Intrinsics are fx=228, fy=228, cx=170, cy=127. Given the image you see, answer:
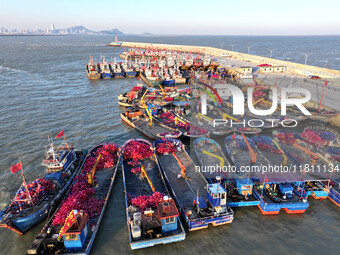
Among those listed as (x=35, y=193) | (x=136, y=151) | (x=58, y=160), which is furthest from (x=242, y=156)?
(x=35, y=193)

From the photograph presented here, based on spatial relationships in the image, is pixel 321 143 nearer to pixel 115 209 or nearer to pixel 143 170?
pixel 143 170

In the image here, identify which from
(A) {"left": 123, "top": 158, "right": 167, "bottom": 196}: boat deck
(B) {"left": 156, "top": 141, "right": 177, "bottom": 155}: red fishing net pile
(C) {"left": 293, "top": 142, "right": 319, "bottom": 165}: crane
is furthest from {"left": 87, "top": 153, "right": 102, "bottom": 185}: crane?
(C) {"left": 293, "top": 142, "right": 319, "bottom": 165}: crane

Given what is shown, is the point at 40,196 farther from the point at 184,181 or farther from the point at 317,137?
the point at 317,137

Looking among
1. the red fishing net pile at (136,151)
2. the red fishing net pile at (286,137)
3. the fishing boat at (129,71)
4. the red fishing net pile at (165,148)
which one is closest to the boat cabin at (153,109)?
the red fishing net pile at (165,148)

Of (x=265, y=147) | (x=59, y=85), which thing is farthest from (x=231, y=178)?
(x=59, y=85)

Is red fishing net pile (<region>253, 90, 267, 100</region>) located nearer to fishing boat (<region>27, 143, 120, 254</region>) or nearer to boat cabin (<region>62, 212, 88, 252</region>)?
fishing boat (<region>27, 143, 120, 254</region>)

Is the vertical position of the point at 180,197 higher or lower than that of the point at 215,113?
lower
